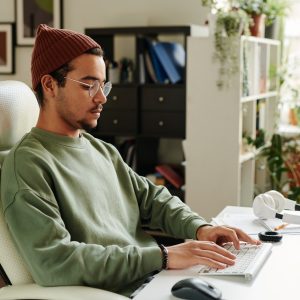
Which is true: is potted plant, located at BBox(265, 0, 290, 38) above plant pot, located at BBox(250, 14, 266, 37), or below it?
above

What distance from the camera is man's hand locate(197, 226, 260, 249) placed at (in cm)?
174

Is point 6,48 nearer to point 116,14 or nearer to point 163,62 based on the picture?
point 116,14

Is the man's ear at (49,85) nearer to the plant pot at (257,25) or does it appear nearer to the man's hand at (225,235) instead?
the man's hand at (225,235)

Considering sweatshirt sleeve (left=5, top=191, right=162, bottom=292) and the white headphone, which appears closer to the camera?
sweatshirt sleeve (left=5, top=191, right=162, bottom=292)

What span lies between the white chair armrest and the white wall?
3014mm

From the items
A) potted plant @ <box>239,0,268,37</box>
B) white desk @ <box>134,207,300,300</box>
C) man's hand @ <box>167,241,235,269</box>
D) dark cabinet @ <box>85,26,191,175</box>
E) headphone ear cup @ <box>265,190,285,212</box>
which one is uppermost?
potted plant @ <box>239,0,268,37</box>

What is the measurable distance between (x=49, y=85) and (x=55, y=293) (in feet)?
2.01

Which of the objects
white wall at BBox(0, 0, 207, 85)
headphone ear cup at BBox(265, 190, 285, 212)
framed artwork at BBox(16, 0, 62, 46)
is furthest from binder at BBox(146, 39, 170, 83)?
headphone ear cup at BBox(265, 190, 285, 212)

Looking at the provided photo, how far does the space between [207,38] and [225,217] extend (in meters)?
1.67

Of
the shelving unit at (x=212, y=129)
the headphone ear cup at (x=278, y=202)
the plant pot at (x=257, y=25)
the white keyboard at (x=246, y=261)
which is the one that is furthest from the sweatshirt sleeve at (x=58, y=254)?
the plant pot at (x=257, y=25)

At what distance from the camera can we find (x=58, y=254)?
1.47m

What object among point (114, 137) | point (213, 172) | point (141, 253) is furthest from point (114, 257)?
point (114, 137)

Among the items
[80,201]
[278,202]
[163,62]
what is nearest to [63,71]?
[80,201]

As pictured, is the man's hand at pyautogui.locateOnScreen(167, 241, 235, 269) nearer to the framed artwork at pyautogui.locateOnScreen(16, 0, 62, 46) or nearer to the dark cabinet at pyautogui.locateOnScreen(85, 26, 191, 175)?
the dark cabinet at pyautogui.locateOnScreen(85, 26, 191, 175)
